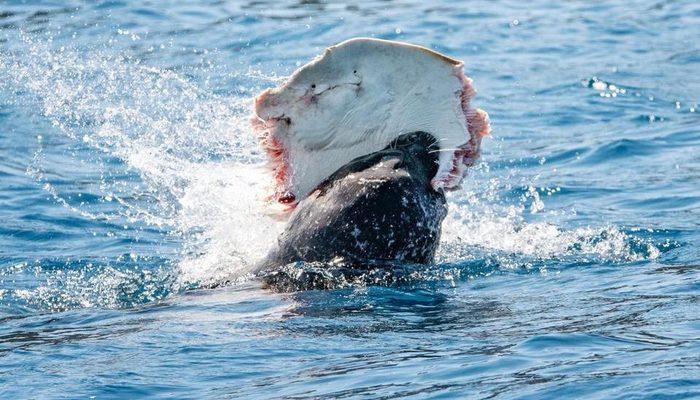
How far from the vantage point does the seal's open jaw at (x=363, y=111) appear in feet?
20.8

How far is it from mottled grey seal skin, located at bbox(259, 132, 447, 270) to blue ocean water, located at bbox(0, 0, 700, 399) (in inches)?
7.6

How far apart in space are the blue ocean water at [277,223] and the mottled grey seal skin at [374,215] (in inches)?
7.6

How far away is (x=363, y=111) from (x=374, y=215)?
0.62m

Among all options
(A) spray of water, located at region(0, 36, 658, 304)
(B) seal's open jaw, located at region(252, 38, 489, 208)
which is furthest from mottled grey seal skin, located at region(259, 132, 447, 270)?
(A) spray of water, located at region(0, 36, 658, 304)

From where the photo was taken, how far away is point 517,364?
17.0ft

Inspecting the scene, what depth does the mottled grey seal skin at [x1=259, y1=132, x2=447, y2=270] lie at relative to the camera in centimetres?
615

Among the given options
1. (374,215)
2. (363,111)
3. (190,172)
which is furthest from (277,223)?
(190,172)

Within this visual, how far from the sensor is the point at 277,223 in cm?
748

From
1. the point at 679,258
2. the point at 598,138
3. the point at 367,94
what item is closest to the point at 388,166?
the point at 367,94

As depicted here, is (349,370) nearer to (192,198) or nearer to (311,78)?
(311,78)

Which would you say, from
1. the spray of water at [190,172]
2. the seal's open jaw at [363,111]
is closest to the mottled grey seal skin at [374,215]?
the seal's open jaw at [363,111]

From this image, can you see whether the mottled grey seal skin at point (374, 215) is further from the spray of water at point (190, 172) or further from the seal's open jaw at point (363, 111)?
the spray of water at point (190, 172)

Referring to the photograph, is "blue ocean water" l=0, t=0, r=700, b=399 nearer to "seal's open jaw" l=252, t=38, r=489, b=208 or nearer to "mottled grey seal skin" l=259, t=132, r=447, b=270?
"mottled grey seal skin" l=259, t=132, r=447, b=270

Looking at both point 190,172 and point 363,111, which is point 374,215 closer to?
point 363,111
